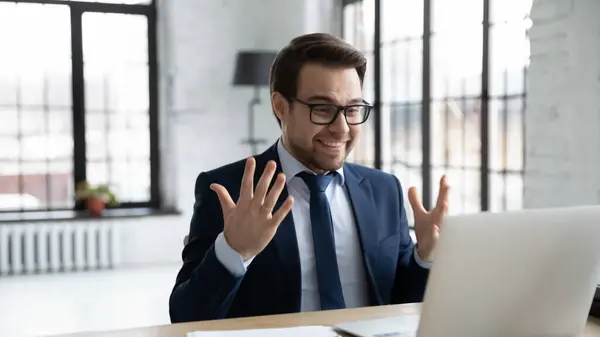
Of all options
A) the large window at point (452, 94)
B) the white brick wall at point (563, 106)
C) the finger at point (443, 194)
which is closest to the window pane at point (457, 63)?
the large window at point (452, 94)

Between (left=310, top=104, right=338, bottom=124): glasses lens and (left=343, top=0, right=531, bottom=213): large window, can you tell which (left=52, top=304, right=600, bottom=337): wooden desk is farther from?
(left=343, top=0, right=531, bottom=213): large window

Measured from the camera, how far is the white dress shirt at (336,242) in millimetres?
1798

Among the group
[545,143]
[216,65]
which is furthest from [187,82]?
[545,143]

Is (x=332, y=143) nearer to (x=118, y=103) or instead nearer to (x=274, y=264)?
(x=274, y=264)

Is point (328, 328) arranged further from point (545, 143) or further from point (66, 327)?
point (66, 327)

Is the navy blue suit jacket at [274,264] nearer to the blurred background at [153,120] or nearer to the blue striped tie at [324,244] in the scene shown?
the blue striped tie at [324,244]

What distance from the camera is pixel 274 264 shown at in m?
1.76

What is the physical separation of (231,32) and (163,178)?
1.44 m

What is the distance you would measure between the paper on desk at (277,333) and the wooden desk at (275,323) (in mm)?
49

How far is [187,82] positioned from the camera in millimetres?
6113

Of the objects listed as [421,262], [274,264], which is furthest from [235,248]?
[421,262]

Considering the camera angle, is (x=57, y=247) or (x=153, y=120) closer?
(x=57, y=247)

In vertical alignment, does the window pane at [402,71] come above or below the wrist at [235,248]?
above

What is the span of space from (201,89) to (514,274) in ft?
17.2
